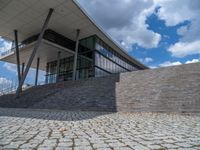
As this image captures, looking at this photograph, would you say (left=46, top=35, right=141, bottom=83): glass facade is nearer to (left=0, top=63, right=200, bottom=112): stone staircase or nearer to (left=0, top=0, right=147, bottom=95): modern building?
(left=0, top=0, right=147, bottom=95): modern building

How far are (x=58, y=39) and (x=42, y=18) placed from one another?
5461 mm

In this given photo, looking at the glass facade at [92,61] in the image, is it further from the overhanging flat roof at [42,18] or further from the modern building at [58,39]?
the overhanging flat roof at [42,18]

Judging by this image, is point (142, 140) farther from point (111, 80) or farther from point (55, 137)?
point (111, 80)

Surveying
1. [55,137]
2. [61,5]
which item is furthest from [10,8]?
[55,137]

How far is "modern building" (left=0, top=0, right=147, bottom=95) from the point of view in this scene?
22.9 meters

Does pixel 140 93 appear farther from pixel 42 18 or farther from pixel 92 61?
pixel 92 61

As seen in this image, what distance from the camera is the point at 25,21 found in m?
26.0

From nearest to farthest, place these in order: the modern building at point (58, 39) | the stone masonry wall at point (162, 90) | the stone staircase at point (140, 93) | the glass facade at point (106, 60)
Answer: the stone masonry wall at point (162, 90), the stone staircase at point (140, 93), the modern building at point (58, 39), the glass facade at point (106, 60)

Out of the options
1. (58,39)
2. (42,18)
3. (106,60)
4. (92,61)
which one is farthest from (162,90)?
(106,60)

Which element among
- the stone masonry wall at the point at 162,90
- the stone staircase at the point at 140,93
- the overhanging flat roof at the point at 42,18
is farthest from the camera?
the overhanging flat roof at the point at 42,18

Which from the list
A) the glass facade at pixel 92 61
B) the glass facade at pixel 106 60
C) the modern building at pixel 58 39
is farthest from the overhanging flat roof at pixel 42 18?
the glass facade at pixel 92 61

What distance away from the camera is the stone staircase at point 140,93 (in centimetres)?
1014

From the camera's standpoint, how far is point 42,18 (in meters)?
24.9

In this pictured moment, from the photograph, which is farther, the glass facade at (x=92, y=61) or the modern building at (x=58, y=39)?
the glass facade at (x=92, y=61)
